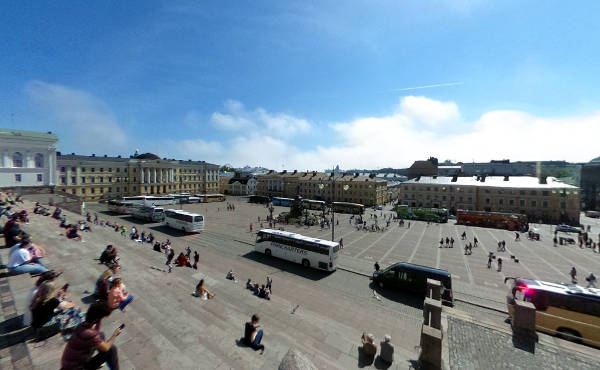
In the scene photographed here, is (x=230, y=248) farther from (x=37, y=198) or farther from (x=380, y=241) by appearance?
(x=37, y=198)

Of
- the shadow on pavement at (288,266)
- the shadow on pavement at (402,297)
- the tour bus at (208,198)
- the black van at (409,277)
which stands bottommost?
the shadow on pavement at (402,297)

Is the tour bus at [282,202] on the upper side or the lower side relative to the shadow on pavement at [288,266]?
upper

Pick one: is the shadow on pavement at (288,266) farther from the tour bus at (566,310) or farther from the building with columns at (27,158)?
the building with columns at (27,158)

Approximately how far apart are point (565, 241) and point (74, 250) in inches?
2186

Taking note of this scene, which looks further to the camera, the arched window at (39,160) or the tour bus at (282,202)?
the tour bus at (282,202)

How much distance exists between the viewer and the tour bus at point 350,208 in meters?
55.4

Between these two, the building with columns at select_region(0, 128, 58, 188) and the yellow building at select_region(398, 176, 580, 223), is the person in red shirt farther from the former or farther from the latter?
the building with columns at select_region(0, 128, 58, 188)

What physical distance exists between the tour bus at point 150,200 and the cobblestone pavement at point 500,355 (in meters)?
58.3

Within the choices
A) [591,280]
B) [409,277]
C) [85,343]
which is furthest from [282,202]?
[85,343]

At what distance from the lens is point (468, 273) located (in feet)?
70.3

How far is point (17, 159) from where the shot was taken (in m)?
54.9

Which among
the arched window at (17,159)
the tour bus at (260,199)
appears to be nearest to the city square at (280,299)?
the tour bus at (260,199)

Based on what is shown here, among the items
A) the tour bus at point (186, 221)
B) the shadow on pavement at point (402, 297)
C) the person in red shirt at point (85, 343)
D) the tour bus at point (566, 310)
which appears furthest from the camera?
the tour bus at point (186, 221)

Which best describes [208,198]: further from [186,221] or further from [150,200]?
[186,221]
